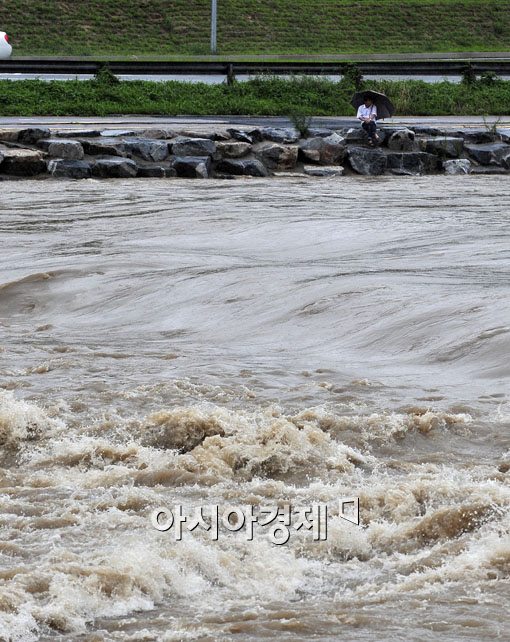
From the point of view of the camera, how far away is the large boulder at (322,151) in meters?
19.8

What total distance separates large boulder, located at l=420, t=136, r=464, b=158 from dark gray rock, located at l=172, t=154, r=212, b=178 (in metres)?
4.22

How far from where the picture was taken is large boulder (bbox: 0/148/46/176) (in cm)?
1789

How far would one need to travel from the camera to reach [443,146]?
20297 millimetres

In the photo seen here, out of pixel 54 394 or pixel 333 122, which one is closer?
pixel 54 394

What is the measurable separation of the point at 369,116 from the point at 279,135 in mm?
1648

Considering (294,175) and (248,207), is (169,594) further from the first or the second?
(294,175)

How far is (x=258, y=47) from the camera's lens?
149 ft

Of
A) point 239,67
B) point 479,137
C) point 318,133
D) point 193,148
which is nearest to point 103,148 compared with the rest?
point 193,148

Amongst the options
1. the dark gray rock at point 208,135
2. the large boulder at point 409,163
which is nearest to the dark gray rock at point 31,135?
the dark gray rock at point 208,135

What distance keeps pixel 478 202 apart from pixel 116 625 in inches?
495

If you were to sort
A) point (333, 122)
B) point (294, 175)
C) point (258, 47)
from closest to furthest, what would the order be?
1. point (294, 175)
2. point (333, 122)
3. point (258, 47)

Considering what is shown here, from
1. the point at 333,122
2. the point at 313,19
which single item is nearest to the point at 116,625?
the point at 333,122

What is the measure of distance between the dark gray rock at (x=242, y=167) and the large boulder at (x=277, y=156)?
0.32 metres

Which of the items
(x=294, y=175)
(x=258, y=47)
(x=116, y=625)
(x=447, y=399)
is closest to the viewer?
(x=116, y=625)
